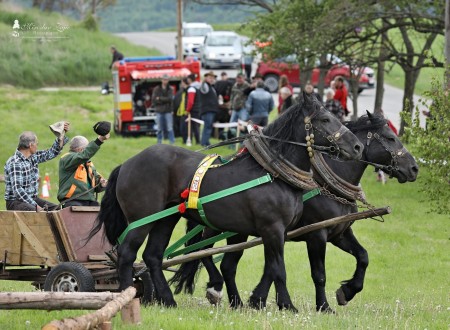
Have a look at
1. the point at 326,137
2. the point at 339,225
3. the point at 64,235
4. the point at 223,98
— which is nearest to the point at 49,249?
the point at 64,235

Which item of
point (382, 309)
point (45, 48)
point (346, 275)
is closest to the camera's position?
point (382, 309)

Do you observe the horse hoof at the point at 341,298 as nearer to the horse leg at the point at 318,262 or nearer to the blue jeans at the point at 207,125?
the horse leg at the point at 318,262

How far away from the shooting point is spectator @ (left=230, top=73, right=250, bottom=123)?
26266 millimetres

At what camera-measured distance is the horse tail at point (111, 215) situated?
11.3m

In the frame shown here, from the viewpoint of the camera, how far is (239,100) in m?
26.3

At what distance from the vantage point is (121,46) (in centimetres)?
5422

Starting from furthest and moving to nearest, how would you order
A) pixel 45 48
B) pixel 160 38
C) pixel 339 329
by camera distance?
pixel 160 38 < pixel 45 48 < pixel 339 329

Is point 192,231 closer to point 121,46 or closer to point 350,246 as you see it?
point 350,246

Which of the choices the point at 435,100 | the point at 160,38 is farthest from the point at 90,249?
the point at 160,38

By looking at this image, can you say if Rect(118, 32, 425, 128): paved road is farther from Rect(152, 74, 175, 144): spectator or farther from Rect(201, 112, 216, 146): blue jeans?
Rect(152, 74, 175, 144): spectator

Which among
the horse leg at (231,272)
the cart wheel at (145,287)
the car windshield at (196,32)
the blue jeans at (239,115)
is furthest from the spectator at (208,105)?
the car windshield at (196,32)

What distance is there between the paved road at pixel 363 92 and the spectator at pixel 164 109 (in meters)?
7.19

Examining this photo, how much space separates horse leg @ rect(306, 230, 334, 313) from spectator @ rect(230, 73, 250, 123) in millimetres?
14747

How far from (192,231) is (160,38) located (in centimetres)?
5892
